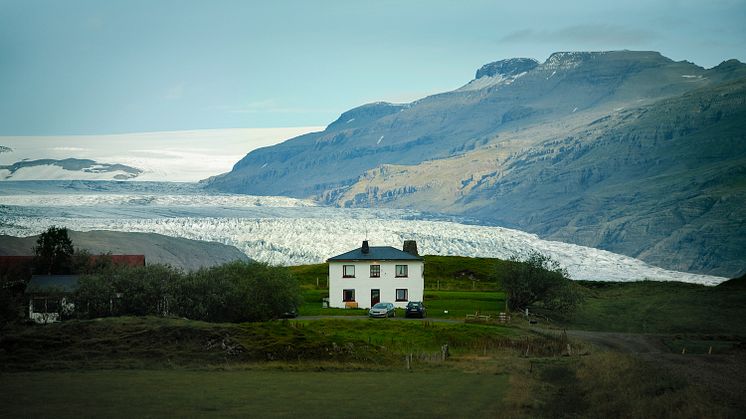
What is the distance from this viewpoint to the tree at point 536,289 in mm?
75250

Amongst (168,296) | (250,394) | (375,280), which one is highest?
(375,280)

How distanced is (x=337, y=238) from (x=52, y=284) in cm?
7050

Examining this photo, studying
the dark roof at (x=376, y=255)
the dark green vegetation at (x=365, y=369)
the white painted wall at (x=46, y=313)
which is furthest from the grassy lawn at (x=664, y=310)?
the white painted wall at (x=46, y=313)

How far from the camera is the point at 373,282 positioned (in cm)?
7731

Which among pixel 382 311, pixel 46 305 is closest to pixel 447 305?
pixel 382 311

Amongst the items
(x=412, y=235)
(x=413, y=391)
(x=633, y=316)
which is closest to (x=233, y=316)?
(x=413, y=391)

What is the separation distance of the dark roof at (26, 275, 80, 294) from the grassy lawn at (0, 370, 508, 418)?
27.2 metres

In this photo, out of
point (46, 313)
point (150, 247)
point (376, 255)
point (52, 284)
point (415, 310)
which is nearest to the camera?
point (46, 313)

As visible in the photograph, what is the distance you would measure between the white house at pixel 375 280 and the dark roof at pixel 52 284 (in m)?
18.8

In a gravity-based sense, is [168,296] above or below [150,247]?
below

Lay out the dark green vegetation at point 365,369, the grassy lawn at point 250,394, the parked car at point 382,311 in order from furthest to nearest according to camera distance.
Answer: the parked car at point 382,311
the dark green vegetation at point 365,369
the grassy lawn at point 250,394

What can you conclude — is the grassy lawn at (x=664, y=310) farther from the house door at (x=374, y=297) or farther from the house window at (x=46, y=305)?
the house window at (x=46, y=305)

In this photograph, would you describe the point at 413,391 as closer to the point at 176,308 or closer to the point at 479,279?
the point at 176,308

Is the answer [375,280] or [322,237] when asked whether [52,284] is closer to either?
[375,280]
